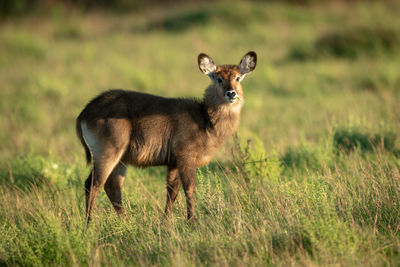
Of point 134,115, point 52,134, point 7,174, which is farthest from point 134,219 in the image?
point 52,134

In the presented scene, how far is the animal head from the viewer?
5141 mm

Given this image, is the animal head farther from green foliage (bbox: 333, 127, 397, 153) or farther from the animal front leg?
green foliage (bbox: 333, 127, 397, 153)

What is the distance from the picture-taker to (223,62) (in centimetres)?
1429

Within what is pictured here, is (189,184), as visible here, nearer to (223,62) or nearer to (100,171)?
(100,171)

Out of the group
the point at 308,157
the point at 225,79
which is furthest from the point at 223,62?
the point at 225,79

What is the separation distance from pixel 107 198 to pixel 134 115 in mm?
1327

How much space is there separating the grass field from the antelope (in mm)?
254

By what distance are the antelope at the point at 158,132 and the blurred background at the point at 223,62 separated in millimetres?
1413

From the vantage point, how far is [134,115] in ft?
16.4

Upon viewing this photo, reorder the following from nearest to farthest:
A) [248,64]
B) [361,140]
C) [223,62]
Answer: [248,64], [361,140], [223,62]

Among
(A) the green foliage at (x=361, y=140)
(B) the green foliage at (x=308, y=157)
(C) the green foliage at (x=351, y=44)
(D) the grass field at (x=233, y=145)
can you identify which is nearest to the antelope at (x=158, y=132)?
(D) the grass field at (x=233, y=145)

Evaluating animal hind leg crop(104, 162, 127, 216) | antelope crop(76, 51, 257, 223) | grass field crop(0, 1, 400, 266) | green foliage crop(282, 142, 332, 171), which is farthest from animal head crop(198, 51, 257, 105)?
animal hind leg crop(104, 162, 127, 216)

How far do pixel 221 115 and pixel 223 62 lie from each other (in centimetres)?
927

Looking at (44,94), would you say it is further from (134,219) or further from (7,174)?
(134,219)
